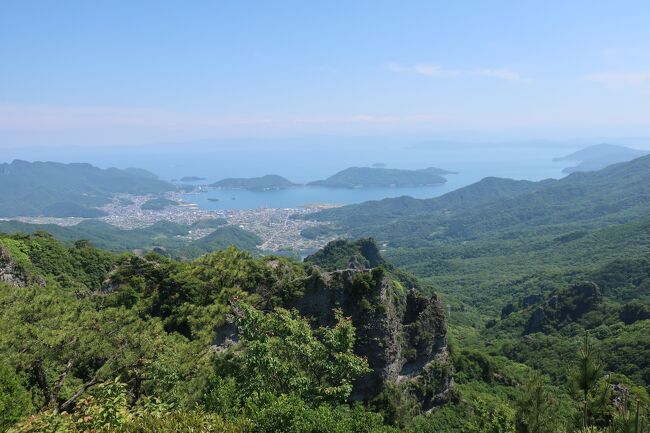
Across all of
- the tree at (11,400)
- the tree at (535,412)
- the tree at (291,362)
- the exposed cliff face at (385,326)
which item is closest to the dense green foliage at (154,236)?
the exposed cliff face at (385,326)

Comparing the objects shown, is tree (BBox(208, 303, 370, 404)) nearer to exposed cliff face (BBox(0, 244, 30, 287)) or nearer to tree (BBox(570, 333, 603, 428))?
tree (BBox(570, 333, 603, 428))

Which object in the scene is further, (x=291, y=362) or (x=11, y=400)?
(x=291, y=362)

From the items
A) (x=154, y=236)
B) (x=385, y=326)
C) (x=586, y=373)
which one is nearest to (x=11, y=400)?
(x=586, y=373)

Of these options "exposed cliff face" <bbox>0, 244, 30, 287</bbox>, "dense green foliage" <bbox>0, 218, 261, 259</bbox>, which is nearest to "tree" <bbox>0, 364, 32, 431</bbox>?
"exposed cliff face" <bbox>0, 244, 30, 287</bbox>

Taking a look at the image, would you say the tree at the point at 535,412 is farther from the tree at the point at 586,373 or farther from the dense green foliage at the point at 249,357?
the tree at the point at 586,373

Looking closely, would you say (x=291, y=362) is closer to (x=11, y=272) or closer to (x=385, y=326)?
(x=385, y=326)

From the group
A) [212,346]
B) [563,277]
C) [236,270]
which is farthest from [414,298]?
[563,277]
